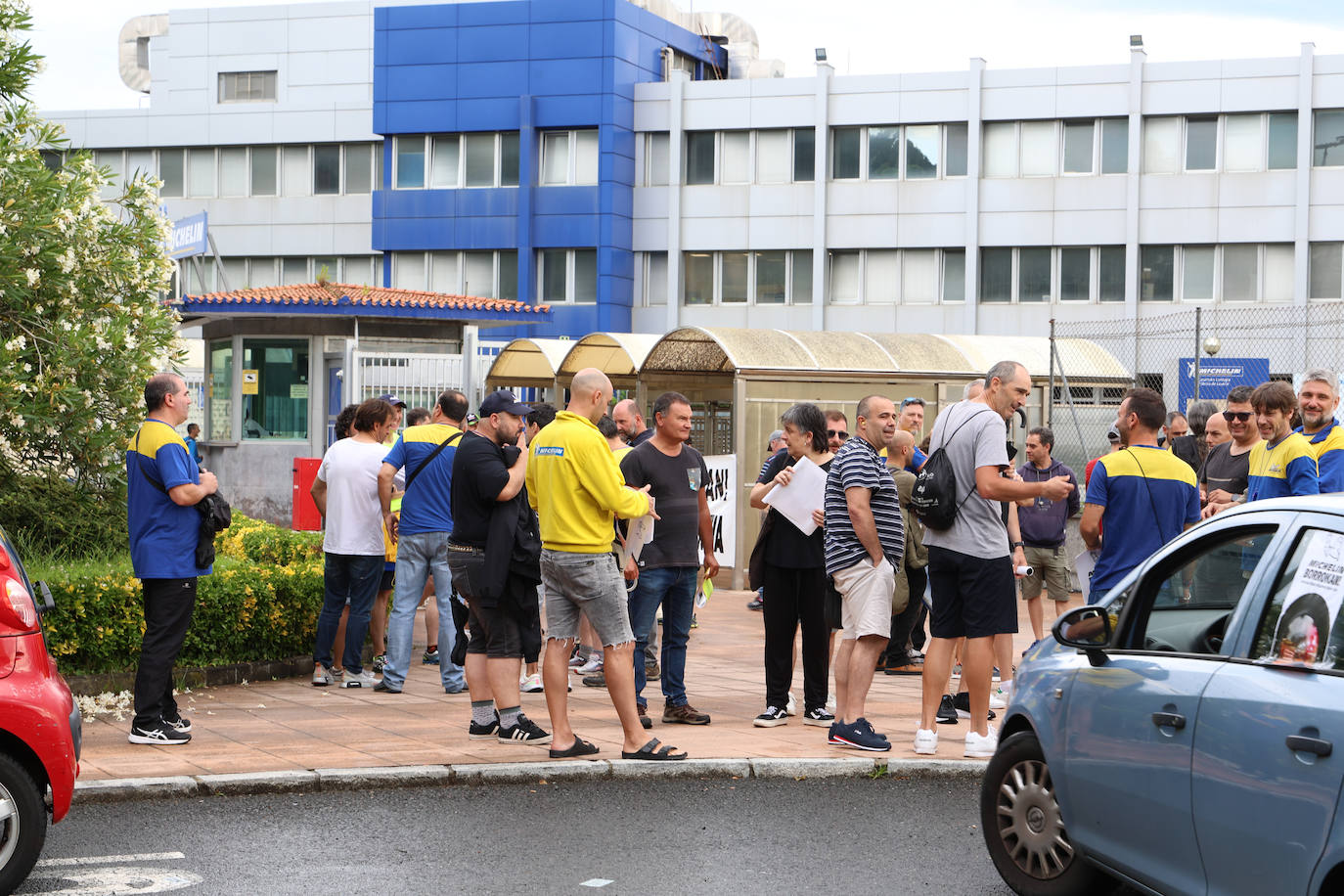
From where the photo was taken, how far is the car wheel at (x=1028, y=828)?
18.3 feet

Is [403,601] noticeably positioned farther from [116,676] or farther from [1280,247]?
[1280,247]

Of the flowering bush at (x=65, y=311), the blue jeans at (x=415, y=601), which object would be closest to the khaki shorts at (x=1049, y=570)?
the blue jeans at (x=415, y=601)

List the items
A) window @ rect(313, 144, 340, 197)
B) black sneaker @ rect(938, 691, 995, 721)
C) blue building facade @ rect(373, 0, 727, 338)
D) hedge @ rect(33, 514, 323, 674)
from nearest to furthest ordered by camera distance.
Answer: hedge @ rect(33, 514, 323, 674) < black sneaker @ rect(938, 691, 995, 721) < blue building facade @ rect(373, 0, 727, 338) < window @ rect(313, 144, 340, 197)

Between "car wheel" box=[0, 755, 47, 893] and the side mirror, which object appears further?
"car wheel" box=[0, 755, 47, 893]

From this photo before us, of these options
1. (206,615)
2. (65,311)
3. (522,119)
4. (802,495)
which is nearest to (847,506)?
(802,495)

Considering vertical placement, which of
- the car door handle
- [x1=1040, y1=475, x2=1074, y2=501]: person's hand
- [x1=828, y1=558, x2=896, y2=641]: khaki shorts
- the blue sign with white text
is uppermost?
the blue sign with white text

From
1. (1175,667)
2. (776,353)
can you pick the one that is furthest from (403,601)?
(776,353)

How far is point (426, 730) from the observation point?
8.86m

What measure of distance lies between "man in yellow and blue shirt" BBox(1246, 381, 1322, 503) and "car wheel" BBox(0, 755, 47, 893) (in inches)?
232

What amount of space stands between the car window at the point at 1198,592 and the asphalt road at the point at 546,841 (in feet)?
4.20

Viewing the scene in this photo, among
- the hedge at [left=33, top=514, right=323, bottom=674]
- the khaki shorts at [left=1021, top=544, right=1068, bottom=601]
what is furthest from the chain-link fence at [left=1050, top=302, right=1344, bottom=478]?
the hedge at [left=33, top=514, right=323, bottom=674]

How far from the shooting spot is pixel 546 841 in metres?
6.66

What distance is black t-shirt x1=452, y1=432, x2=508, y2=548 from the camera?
8.48 m

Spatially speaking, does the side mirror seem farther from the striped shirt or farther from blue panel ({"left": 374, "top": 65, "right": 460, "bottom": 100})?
blue panel ({"left": 374, "top": 65, "right": 460, "bottom": 100})
